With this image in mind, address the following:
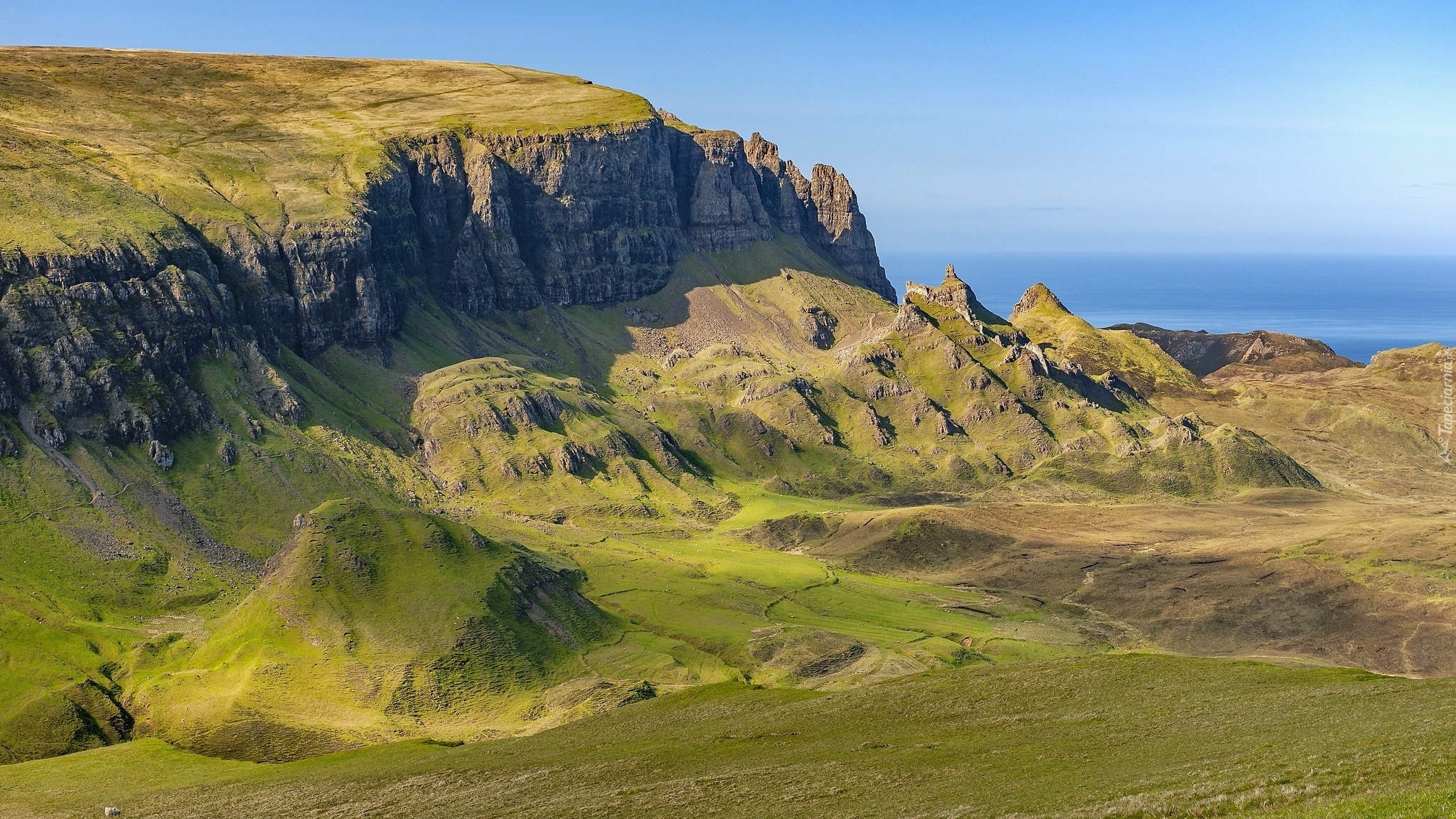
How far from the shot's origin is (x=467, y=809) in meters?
111

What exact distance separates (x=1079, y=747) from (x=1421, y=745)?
28.6m

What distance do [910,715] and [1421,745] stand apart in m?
58.3

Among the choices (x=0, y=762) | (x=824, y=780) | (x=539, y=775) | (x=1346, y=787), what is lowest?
(x=0, y=762)

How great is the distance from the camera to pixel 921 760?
350ft

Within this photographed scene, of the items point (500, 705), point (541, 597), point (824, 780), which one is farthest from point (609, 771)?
point (541, 597)

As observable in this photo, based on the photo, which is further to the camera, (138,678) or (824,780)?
(138,678)

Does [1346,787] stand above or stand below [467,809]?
above

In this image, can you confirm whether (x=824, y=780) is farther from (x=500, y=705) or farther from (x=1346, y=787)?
(x=500, y=705)

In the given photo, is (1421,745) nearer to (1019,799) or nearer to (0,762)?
(1019,799)

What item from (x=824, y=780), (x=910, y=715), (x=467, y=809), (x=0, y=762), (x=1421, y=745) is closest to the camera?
(x=1421, y=745)

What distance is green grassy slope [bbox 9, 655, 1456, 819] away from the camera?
79.5 m

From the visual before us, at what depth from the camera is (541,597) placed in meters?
198

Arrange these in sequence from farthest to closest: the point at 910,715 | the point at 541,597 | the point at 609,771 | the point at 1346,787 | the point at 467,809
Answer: the point at 541,597 < the point at 910,715 < the point at 609,771 < the point at 467,809 < the point at 1346,787

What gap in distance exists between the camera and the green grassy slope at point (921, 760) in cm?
7950
